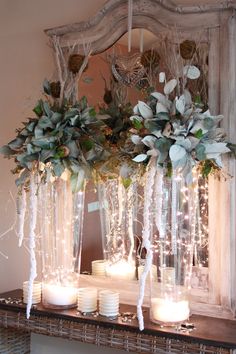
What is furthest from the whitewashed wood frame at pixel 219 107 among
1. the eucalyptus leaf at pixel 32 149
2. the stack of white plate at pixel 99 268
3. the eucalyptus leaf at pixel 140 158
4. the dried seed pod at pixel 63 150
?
the eucalyptus leaf at pixel 32 149

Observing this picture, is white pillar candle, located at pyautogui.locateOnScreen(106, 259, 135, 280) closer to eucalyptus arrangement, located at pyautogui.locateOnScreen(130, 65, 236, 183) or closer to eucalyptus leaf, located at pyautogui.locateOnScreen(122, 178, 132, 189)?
eucalyptus leaf, located at pyautogui.locateOnScreen(122, 178, 132, 189)

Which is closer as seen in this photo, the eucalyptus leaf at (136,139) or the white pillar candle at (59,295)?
the eucalyptus leaf at (136,139)

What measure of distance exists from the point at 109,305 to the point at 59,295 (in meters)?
0.25

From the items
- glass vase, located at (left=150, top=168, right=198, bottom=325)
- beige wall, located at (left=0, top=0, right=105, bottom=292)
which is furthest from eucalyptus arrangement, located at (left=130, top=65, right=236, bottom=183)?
beige wall, located at (left=0, top=0, right=105, bottom=292)

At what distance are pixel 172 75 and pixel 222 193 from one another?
1.70 ft

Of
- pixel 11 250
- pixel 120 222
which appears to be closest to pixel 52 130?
pixel 120 222

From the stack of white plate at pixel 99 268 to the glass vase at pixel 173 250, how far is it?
0.99ft

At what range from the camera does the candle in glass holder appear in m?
2.17

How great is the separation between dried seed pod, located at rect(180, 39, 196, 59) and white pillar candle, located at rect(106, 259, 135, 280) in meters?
0.90

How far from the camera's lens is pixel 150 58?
215 cm

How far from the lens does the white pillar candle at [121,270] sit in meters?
2.20

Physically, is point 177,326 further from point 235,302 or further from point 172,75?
point 172,75

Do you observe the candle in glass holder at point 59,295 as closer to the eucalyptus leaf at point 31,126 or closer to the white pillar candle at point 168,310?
the white pillar candle at point 168,310

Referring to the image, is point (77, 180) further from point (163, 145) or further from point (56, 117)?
point (163, 145)
